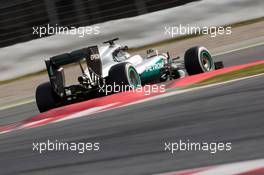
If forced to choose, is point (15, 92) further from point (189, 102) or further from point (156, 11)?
point (189, 102)

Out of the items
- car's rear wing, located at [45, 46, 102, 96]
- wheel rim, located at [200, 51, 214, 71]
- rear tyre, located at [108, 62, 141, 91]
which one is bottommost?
wheel rim, located at [200, 51, 214, 71]

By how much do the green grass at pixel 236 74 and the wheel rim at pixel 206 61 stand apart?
3.22 ft

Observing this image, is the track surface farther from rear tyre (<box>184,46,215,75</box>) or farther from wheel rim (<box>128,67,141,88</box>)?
rear tyre (<box>184,46,215,75</box>)

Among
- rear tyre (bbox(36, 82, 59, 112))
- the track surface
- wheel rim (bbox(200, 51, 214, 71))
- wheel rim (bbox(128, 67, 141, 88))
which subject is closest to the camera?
the track surface

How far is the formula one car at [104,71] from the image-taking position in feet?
36.1

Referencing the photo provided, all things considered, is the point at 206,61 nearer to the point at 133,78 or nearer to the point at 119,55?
the point at 119,55

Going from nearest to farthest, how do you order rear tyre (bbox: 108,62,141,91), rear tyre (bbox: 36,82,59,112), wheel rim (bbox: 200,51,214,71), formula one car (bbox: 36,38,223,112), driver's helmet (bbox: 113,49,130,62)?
rear tyre (bbox: 108,62,141,91) < formula one car (bbox: 36,38,223,112) < rear tyre (bbox: 36,82,59,112) < driver's helmet (bbox: 113,49,130,62) < wheel rim (bbox: 200,51,214,71)

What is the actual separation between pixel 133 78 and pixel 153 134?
3.71 meters

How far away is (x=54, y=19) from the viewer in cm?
1936

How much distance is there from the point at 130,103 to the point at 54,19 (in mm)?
9675

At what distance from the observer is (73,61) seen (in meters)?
11.0

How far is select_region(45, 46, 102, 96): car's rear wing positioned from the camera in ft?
36.1

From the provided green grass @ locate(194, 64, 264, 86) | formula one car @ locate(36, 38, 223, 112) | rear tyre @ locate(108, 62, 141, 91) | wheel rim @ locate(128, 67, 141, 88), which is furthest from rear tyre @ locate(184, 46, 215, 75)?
rear tyre @ locate(108, 62, 141, 91)

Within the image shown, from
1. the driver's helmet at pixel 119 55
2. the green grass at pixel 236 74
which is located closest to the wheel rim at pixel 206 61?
the green grass at pixel 236 74
